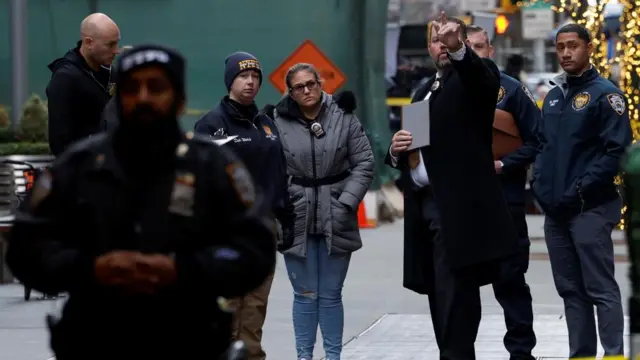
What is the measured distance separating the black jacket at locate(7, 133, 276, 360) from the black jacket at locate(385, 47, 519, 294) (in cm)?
357

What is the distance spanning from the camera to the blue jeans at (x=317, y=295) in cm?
904

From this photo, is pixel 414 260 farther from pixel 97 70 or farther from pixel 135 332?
pixel 135 332

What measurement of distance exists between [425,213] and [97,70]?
201cm

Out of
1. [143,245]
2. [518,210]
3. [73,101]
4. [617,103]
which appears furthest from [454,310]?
[143,245]

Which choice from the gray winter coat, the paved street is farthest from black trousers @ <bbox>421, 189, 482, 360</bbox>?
the paved street

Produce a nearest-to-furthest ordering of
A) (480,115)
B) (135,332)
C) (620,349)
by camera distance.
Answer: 1. (135,332)
2. (480,115)
3. (620,349)

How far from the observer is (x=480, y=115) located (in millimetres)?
7820

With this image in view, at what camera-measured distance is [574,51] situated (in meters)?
8.60

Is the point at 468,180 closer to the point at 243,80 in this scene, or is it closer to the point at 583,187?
the point at 583,187

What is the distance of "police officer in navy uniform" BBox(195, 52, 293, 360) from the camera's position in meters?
8.45

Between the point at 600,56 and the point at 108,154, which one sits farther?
the point at 600,56

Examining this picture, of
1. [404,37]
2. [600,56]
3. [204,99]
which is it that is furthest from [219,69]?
[404,37]

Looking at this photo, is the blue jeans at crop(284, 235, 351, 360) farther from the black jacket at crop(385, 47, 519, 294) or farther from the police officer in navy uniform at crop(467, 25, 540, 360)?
the black jacket at crop(385, 47, 519, 294)

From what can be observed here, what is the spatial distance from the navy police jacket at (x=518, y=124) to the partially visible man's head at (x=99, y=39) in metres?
2.26
